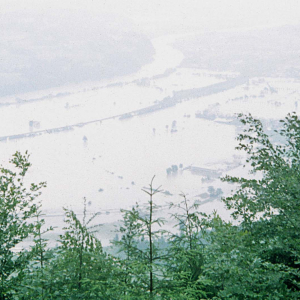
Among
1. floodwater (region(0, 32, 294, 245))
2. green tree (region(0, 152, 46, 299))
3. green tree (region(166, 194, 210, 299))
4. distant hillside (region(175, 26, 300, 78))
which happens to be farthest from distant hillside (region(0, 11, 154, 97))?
green tree (region(166, 194, 210, 299))

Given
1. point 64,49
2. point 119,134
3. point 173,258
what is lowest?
point 173,258

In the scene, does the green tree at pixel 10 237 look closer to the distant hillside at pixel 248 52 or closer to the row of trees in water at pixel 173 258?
the row of trees in water at pixel 173 258

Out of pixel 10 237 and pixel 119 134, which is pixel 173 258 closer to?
pixel 10 237

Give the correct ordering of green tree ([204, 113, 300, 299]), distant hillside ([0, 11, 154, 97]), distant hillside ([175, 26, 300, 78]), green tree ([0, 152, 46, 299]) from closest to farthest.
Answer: green tree ([204, 113, 300, 299])
green tree ([0, 152, 46, 299])
distant hillside ([0, 11, 154, 97])
distant hillside ([175, 26, 300, 78])

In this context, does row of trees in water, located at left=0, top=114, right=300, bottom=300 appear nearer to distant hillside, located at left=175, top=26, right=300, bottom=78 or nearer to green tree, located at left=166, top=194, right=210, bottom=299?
green tree, located at left=166, top=194, right=210, bottom=299

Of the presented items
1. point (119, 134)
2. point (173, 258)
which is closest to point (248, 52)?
point (119, 134)

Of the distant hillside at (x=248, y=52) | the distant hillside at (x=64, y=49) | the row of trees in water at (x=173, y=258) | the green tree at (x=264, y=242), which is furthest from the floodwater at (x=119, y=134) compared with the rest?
the row of trees in water at (x=173, y=258)

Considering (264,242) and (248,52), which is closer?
(264,242)
